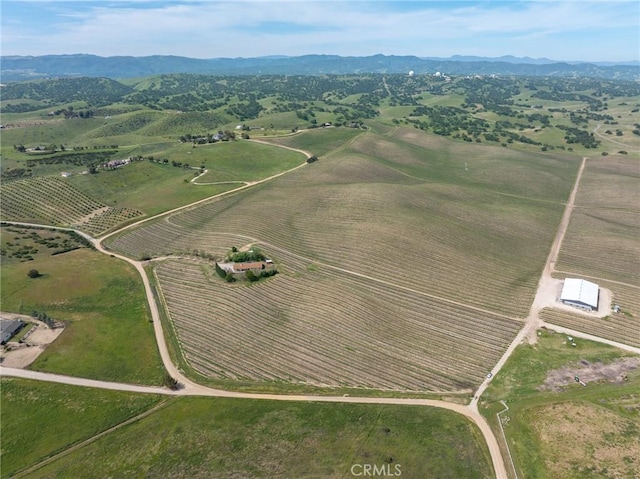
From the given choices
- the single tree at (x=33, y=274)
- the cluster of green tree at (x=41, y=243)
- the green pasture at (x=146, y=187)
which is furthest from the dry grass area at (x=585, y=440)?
the green pasture at (x=146, y=187)

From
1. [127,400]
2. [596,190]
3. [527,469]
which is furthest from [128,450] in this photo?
[596,190]

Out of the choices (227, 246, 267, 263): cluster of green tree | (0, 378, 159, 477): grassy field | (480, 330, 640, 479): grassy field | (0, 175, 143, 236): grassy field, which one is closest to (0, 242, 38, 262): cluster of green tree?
(0, 175, 143, 236): grassy field

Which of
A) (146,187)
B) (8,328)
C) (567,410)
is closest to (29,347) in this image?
(8,328)

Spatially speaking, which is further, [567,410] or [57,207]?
[57,207]

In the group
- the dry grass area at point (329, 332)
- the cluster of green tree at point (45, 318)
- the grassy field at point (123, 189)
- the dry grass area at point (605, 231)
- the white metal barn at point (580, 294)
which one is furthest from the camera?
the grassy field at point (123, 189)

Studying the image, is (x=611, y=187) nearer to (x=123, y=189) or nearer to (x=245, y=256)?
(x=245, y=256)

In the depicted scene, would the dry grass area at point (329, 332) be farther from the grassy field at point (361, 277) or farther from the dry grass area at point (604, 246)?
the dry grass area at point (604, 246)
